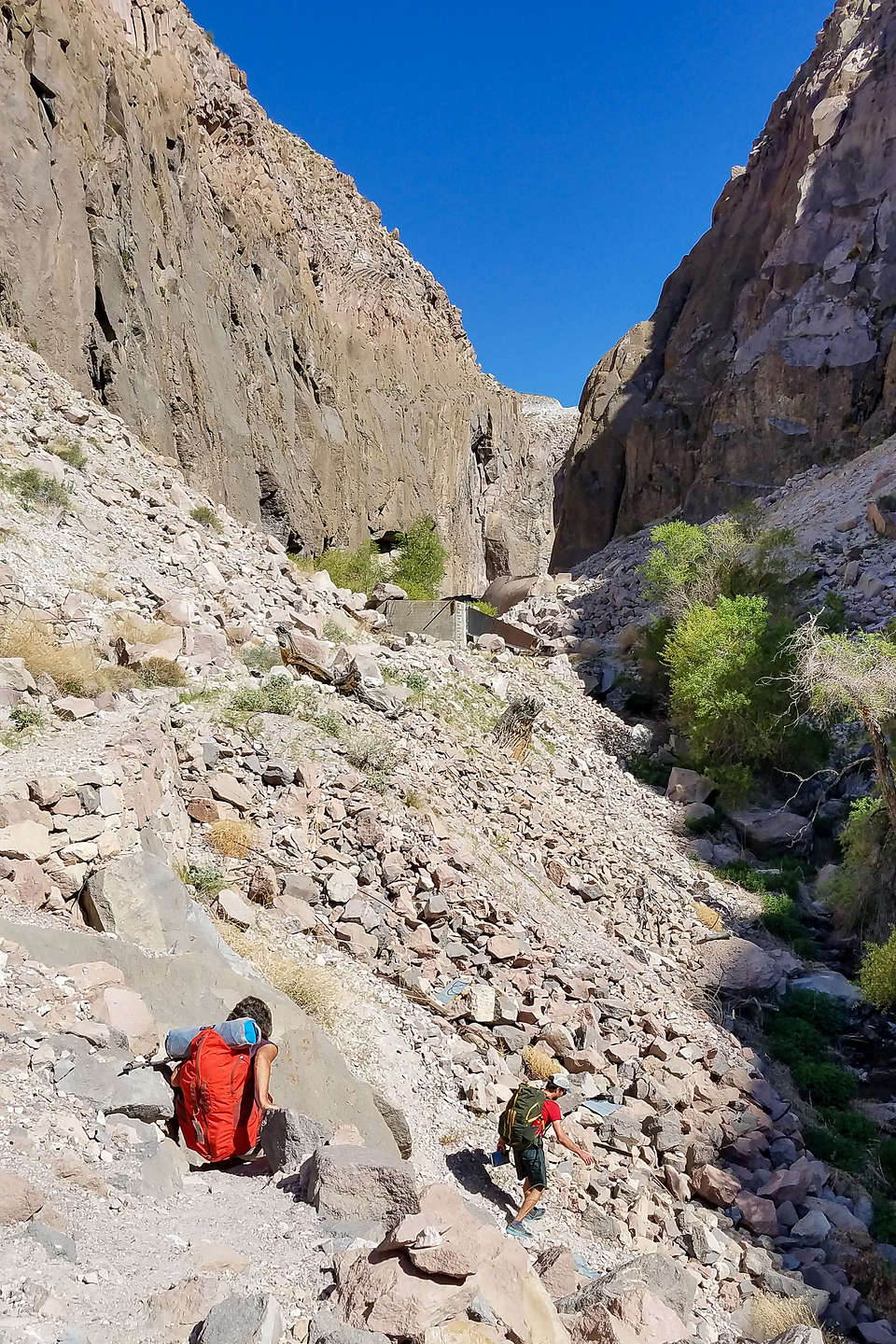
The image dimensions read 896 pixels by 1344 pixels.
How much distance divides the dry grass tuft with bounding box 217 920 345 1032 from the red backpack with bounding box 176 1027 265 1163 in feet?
4.92

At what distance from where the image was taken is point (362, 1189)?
3662 millimetres

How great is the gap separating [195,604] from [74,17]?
12.7 m

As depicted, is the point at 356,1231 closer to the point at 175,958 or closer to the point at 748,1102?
the point at 175,958

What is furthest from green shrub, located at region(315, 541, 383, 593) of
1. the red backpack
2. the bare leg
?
the red backpack

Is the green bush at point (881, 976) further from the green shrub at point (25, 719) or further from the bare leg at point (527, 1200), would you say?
the green shrub at point (25, 719)

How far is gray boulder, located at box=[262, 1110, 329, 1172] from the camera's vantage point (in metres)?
4.03

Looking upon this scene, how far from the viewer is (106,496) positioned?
12.9 meters

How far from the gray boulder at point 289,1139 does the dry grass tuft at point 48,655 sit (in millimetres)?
5168

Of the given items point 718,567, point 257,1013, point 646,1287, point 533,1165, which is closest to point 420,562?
point 718,567

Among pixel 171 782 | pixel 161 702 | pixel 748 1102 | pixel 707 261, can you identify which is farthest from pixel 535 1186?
pixel 707 261

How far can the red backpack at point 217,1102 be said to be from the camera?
4.16 m

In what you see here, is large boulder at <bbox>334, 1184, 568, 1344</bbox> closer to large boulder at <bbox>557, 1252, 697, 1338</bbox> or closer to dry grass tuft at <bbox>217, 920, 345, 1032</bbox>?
large boulder at <bbox>557, 1252, 697, 1338</bbox>

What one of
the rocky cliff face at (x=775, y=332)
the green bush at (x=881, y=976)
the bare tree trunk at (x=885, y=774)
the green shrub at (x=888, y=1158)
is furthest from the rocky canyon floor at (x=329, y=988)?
the rocky cliff face at (x=775, y=332)

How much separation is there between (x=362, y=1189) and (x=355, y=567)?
22.8 meters
